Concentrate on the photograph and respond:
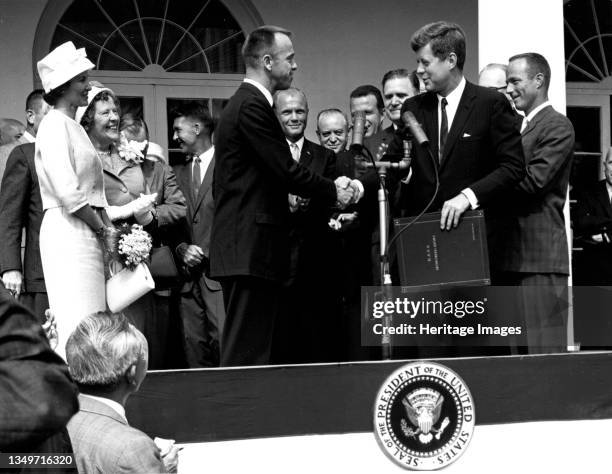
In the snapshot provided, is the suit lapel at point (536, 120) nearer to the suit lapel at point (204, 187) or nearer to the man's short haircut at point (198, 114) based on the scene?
the suit lapel at point (204, 187)

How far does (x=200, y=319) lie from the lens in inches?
286

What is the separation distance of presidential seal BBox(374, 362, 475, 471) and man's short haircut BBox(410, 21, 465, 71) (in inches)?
65.2

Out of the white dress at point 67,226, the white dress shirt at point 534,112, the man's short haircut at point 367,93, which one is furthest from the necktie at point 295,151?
the white dress at point 67,226

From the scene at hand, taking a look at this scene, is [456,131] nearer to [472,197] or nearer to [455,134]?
[455,134]

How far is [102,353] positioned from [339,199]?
2.80 metres

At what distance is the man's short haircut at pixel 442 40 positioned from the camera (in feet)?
19.5

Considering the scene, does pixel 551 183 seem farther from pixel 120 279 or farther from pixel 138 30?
pixel 138 30

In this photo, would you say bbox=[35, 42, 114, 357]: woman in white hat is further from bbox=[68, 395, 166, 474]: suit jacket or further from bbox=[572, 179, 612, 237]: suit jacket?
bbox=[572, 179, 612, 237]: suit jacket

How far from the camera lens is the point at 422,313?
591 centimetres

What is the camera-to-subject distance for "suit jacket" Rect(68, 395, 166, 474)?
3.07 meters

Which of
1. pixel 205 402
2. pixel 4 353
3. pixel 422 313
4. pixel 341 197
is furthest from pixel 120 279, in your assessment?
pixel 4 353

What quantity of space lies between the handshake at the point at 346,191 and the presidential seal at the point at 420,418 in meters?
0.93

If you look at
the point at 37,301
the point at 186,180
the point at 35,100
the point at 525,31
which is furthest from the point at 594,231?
the point at 37,301

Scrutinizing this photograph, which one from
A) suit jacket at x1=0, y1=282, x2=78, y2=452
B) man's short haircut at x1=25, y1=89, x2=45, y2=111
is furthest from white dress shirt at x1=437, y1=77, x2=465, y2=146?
suit jacket at x1=0, y1=282, x2=78, y2=452
